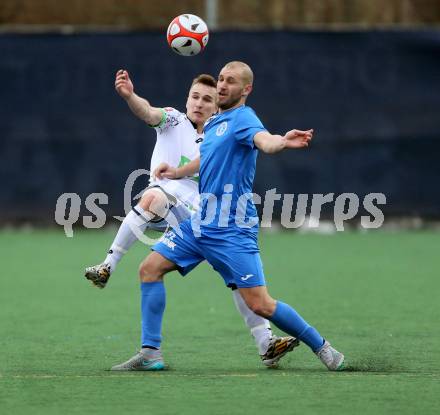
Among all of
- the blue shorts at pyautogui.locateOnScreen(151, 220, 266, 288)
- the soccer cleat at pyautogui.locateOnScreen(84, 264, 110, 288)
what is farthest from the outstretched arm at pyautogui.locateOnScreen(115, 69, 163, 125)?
the soccer cleat at pyautogui.locateOnScreen(84, 264, 110, 288)

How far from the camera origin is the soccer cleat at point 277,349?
24.6 feet

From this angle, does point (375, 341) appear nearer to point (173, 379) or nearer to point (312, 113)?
point (173, 379)

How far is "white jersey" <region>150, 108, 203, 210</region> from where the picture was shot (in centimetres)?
841

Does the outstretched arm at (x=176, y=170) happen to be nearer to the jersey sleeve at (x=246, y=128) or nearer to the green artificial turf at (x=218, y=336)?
the jersey sleeve at (x=246, y=128)

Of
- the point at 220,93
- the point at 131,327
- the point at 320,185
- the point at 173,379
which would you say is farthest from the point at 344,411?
the point at 320,185

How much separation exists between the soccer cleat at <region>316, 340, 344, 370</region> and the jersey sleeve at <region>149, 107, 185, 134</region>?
83.1 inches

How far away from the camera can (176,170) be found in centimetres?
771

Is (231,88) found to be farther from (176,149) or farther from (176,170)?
(176,149)

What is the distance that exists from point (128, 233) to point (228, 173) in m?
1.27

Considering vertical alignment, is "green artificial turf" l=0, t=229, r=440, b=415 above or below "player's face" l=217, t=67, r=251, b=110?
below

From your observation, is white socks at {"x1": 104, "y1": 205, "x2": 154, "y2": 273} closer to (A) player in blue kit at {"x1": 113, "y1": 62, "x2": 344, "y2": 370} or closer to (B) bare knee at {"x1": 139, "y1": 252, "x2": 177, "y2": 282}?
(B) bare knee at {"x1": 139, "y1": 252, "x2": 177, "y2": 282}

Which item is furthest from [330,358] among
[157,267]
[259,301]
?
[157,267]

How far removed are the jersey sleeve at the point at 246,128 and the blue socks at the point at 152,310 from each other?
1.12 metres

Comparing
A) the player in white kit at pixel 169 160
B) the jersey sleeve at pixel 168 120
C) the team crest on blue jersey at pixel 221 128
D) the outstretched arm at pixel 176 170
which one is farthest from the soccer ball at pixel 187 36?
the team crest on blue jersey at pixel 221 128
